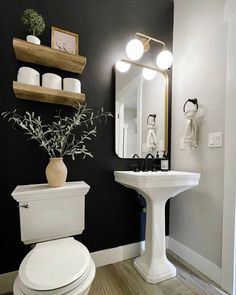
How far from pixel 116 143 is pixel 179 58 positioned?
1137mm

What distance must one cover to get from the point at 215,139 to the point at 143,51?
1.07 meters

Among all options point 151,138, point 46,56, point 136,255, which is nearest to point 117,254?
point 136,255

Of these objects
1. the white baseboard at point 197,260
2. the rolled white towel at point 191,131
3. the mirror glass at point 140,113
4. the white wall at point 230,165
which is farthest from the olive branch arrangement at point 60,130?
the white baseboard at point 197,260

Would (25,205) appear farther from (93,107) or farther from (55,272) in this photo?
(93,107)

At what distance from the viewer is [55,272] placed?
2.69 feet

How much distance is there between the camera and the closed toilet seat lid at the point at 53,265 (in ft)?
2.52

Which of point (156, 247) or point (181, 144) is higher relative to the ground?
point (181, 144)

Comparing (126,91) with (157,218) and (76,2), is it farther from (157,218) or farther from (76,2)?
(157,218)

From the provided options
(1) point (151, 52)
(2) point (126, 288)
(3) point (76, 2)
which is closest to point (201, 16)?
(1) point (151, 52)

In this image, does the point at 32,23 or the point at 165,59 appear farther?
the point at 165,59

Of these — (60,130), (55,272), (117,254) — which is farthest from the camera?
(117,254)

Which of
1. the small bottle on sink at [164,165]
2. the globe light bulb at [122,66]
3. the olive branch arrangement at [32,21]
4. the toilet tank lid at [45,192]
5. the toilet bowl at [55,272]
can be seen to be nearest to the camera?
the toilet bowl at [55,272]

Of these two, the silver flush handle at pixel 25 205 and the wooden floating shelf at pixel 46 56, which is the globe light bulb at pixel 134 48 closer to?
the wooden floating shelf at pixel 46 56

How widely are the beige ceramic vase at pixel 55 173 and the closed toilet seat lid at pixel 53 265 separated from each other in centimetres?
38
